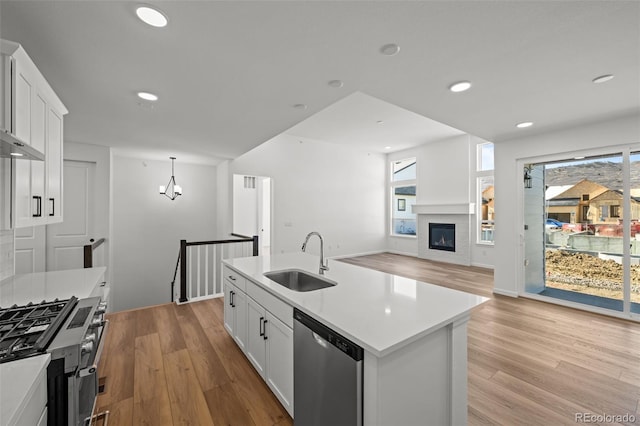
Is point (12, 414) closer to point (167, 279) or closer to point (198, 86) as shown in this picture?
point (198, 86)

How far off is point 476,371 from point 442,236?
5.22 meters

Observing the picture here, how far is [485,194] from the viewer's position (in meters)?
6.50

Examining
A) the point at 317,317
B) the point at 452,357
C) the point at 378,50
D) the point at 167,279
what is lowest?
the point at 167,279

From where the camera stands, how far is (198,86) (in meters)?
2.46

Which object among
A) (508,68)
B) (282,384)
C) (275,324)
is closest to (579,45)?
(508,68)

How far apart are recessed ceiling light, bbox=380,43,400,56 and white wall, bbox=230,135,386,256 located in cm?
455

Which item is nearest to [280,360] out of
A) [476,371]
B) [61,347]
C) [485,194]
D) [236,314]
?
[236,314]

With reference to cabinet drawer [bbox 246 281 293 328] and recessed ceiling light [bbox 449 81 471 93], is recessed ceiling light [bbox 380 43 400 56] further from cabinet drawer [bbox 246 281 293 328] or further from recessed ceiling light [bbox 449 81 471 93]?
cabinet drawer [bbox 246 281 293 328]

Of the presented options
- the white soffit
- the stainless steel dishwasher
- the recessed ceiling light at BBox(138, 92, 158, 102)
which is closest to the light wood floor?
the stainless steel dishwasher

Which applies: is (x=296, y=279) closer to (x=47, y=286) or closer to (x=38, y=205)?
(x=47, y=286)

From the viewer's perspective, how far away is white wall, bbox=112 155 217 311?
536 cm

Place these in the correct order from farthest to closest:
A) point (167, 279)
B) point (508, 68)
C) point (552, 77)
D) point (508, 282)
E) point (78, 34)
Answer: point (167, 279), point (508, 282), point (552, 77), point (508, 68), point (78, 34)

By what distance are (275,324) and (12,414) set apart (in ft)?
4.12

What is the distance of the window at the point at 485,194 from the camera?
638 centimetres
